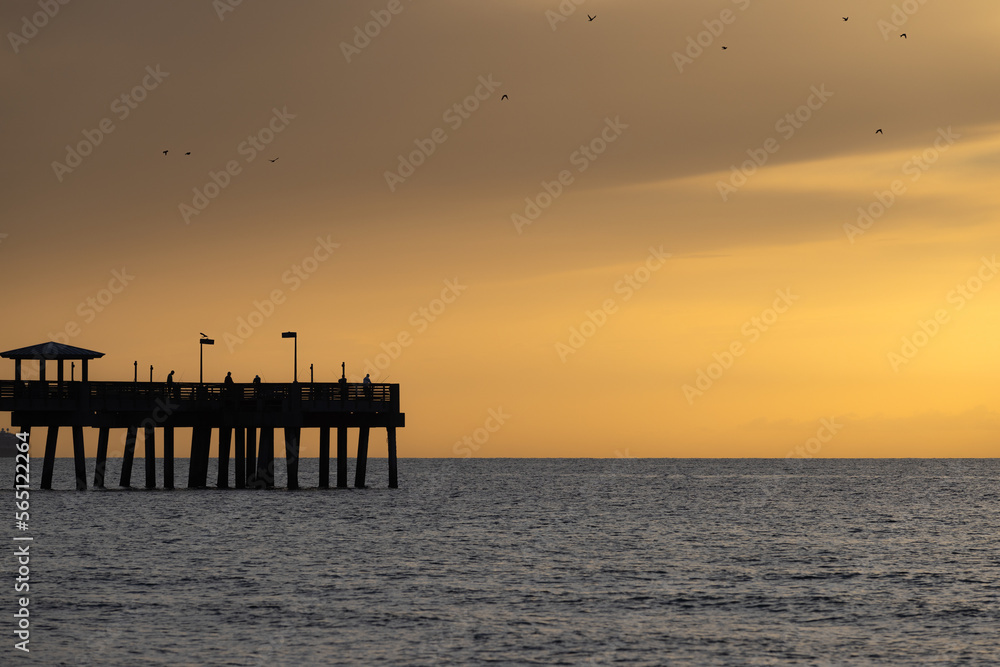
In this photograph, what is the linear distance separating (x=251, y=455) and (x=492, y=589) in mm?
43655

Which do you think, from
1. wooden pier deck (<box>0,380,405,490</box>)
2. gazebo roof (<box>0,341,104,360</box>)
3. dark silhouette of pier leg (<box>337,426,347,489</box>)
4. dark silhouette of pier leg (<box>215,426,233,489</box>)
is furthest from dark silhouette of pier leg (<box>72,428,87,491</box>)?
dark silhouette of pier leg (<box>337,426,347,489</box>)

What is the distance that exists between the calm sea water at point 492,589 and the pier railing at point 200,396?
18.0 feet

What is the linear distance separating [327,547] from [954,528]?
1373 inches

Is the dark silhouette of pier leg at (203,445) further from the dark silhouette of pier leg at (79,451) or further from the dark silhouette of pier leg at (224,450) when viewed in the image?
the dark silhouette of pier leg at (79,451)

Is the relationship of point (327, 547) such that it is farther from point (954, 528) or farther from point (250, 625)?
point (954, 528)

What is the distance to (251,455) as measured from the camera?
79250 millimetres

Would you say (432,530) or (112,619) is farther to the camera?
(432,530)

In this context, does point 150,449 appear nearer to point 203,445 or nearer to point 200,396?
point 203,445

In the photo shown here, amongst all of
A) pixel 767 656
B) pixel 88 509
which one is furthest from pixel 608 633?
pixel 88 509

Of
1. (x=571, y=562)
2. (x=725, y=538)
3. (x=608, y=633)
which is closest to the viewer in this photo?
(x=608, y=633)

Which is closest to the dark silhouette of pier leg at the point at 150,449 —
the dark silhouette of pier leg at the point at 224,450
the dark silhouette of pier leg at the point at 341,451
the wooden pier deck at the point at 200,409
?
the wooden pier deck at the point at 200,409

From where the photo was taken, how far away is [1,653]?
26750mm

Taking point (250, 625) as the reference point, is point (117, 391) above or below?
above

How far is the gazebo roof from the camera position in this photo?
224ft
